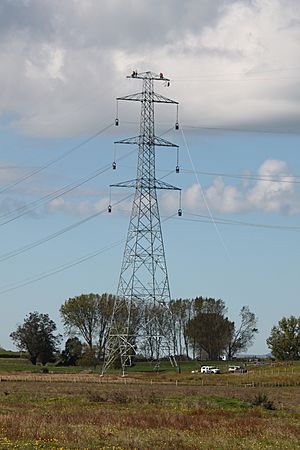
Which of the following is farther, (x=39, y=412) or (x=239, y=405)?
(x=239, y=405)

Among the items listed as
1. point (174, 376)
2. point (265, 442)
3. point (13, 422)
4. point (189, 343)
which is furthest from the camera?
point (189, 343)

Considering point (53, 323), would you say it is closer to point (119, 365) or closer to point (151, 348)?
point (119, 365)

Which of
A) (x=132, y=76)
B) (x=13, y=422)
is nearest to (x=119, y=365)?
(x=132, y=76)

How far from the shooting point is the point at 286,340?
579 ft

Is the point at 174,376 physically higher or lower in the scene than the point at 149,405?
higher

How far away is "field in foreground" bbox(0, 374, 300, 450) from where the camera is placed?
1278 inches

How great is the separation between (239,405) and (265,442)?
2364cm

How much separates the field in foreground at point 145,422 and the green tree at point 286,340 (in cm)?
11560

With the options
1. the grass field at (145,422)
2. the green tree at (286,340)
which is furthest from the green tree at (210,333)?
the grass field at (145,422)

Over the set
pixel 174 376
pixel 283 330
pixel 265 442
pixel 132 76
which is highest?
pixel 132 76

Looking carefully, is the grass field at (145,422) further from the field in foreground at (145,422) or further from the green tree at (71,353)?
the green tree at (71,353)

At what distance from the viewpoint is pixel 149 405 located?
54.5m

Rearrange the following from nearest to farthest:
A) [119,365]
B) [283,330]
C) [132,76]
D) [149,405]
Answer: [149,405] < [132,76] < [119,365] < [283,330]

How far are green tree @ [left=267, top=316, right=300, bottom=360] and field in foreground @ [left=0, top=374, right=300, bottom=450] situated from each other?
11560cm
